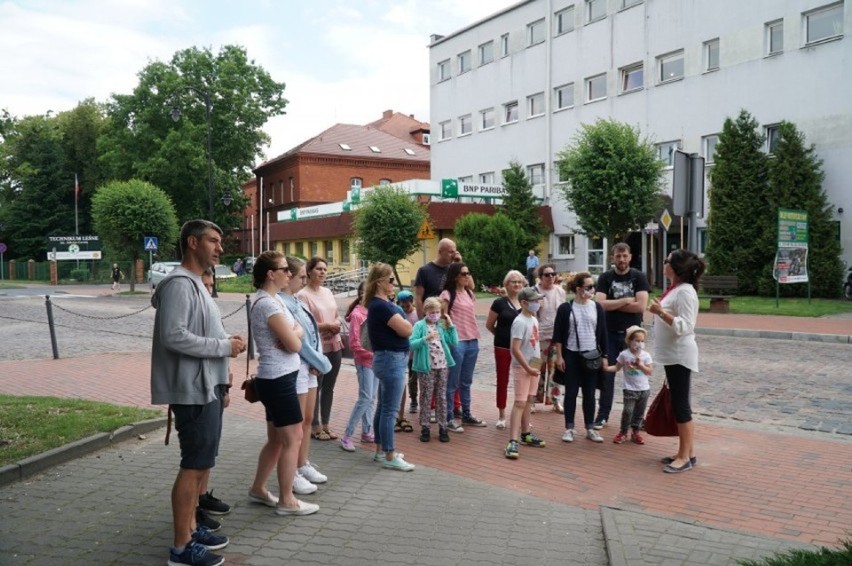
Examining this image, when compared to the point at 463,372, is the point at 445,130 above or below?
above

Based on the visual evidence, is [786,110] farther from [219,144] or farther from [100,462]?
[219,144]

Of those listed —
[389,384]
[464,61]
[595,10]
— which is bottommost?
[389,384]

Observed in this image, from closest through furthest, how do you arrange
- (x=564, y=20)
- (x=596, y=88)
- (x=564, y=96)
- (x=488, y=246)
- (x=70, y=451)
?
(x=70, y=451) → (x=488, y=246) → (x=596, y=88) → (x=564, y=20) → (x=564, y=96)

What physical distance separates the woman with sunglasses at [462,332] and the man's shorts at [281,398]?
2966mm

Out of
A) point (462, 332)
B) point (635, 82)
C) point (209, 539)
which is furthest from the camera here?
point (635, 82)

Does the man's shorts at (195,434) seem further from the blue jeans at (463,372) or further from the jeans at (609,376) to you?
the jeans at (609,376)

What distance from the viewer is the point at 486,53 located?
4159 centimetres

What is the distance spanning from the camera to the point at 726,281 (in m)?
21.2

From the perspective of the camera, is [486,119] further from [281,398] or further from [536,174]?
[281,398]

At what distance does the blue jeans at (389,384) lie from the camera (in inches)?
240

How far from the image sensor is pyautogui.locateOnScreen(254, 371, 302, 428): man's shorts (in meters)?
4.84

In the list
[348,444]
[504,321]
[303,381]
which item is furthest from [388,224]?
[303,381]

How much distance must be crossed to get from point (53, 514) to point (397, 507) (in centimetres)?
232

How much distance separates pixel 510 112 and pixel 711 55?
40.2 ft
